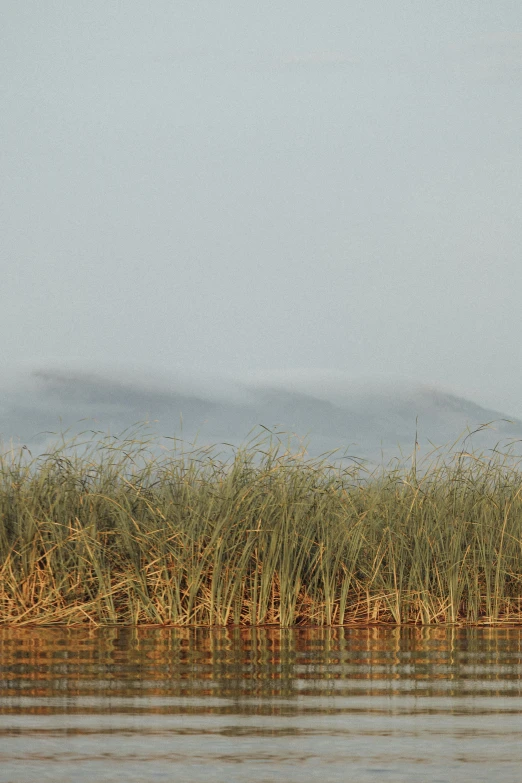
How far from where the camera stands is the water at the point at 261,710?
317 cm

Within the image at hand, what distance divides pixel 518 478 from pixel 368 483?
4.90 feet

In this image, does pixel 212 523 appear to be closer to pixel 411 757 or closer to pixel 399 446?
pixel 399 446

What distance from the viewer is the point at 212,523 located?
316 inches

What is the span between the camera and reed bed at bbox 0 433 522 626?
25.8 feet

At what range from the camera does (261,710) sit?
13.6ft

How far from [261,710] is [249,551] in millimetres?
3751

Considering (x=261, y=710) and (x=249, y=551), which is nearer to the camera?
(x=261, y=710)

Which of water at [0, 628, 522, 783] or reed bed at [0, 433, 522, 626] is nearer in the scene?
water at [0, 628, 522, 783]

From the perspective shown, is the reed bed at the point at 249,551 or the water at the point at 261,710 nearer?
the water at the point at 261,710

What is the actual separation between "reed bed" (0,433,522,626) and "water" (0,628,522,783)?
1079mm

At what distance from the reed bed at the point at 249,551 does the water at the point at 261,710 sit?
3.54 ft

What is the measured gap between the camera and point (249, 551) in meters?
7.88

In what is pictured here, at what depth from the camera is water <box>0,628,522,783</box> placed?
3174 millimetres

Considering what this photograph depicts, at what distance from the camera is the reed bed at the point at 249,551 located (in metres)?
7.87
